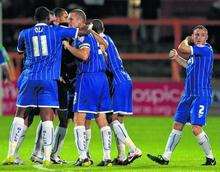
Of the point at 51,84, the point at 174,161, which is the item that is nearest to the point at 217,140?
the point at 174,161

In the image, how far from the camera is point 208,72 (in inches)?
550

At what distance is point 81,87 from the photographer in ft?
45.4

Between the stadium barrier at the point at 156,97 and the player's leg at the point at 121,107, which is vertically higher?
the player's leg at the point at 121,107

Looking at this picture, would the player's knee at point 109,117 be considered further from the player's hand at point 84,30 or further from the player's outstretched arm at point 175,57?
the player's hand at point 84,30

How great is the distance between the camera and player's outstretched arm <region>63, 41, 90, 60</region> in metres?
13.5

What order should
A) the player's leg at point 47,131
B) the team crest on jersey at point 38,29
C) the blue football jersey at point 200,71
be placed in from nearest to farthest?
the player's leg at point 47,131 → the team crest on jersey at point 38,29 → the blue football jersey at point 200,71

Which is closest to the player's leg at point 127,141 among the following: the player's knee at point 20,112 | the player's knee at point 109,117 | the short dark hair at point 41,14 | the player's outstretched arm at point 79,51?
the player's knee at point 109,117

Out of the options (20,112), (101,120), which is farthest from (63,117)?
(20,112)

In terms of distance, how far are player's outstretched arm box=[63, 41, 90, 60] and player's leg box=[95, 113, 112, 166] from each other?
0.91 m

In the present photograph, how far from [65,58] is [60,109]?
73cm

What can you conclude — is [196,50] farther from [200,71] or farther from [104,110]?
[104,110]

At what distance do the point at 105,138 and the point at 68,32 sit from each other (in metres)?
1.54

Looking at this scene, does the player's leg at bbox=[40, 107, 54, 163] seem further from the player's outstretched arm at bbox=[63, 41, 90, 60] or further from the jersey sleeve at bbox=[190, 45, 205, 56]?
the jersey sleeve at bbox=[190, 45, 205, 56]

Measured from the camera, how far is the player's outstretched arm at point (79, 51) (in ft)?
44.3
